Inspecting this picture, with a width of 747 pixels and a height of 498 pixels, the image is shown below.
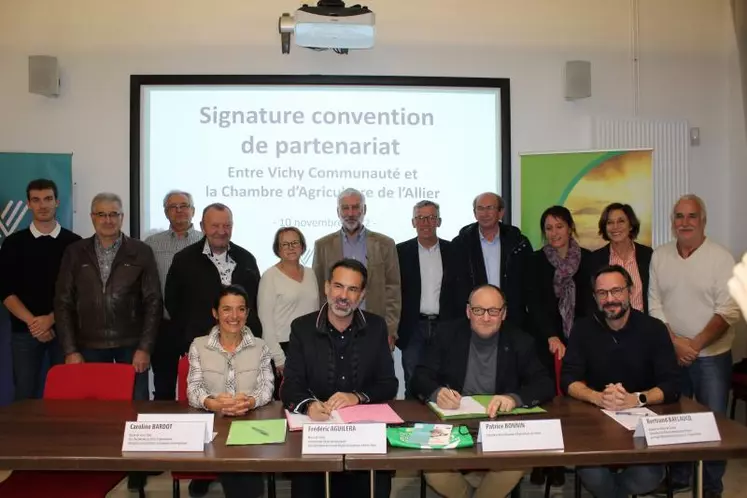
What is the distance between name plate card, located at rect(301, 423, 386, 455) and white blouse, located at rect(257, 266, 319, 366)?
175cm

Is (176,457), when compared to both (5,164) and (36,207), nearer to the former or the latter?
(36,207)

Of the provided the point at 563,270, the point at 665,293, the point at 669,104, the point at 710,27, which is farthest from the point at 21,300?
the point at 710,27

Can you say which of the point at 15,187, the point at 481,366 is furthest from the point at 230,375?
the point at 15,187

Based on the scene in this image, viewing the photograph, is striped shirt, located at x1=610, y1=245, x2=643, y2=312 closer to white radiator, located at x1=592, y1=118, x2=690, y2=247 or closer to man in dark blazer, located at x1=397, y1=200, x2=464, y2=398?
man in dark blazer, located at x1=397, y1=200, x2=464, y2=398

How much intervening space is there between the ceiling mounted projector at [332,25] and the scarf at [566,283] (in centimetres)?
190

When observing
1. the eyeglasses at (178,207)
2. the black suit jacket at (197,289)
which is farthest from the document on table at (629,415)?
the eyeglasses at (178,207)

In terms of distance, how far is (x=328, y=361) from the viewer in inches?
119

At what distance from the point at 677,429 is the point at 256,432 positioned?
1470 mm

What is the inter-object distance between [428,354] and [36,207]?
9.12 ft

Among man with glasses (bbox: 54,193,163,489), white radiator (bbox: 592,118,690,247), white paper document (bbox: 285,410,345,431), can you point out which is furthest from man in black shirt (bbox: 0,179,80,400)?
white radiator (bbox: 592,118,690,247)

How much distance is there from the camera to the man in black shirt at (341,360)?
300cm

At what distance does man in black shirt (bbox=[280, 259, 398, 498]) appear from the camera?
9.83 ft

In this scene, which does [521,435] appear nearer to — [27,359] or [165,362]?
[165,362]

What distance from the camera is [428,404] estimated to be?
287 cm
